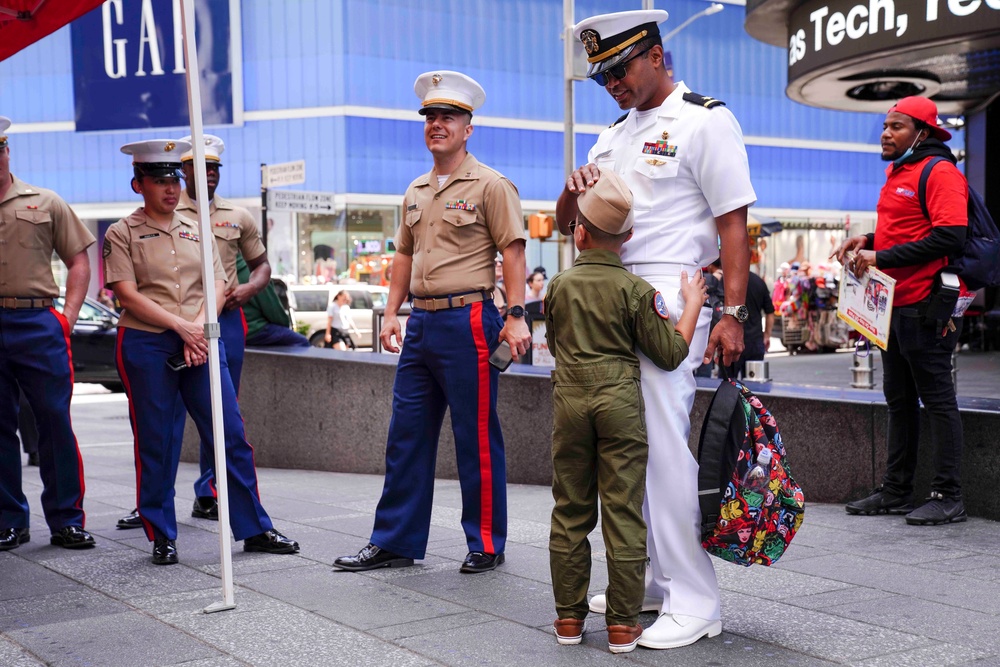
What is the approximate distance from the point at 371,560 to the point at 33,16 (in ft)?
9.19

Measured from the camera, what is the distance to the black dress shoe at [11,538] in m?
5.88

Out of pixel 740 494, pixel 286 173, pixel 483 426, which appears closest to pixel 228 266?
pixel 483 426

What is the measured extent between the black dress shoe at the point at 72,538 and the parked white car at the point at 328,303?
72.1 ft

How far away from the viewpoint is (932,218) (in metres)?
5.76

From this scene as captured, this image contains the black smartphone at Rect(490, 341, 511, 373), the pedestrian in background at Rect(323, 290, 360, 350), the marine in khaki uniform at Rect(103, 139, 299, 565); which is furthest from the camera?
the pedestrian in background at Rect(323, 290, 360, 350)

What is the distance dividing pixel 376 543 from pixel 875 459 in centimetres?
279

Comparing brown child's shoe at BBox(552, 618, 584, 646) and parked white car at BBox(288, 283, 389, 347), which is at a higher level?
parked white car at BBox(288, 283, 389, 347)

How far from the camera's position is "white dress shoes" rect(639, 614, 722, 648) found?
3.84 metres

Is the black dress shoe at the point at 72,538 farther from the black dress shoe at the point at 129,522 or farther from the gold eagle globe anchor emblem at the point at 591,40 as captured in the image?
the gold eagle globe anchor emblem at the point at 591,40

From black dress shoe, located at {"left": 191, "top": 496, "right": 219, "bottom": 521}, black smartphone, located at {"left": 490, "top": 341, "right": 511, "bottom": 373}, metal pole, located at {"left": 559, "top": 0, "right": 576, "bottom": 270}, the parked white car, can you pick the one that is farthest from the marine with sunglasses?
the parked white car

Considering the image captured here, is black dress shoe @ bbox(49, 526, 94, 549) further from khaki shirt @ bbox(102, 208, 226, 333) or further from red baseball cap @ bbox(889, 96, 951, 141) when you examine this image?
red baseball cap @ bbox(889, 96, 951, 141)

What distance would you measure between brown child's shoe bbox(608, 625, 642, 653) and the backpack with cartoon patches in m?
0.37

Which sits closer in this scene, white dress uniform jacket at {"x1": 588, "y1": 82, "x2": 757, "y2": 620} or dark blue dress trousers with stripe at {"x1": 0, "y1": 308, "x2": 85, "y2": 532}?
white dress uniform jacket at {"x1": 588, "y1": 82, "x2": 757, "y2": 620}

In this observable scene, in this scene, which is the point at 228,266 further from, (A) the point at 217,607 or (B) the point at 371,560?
(A) the point at 217,607
